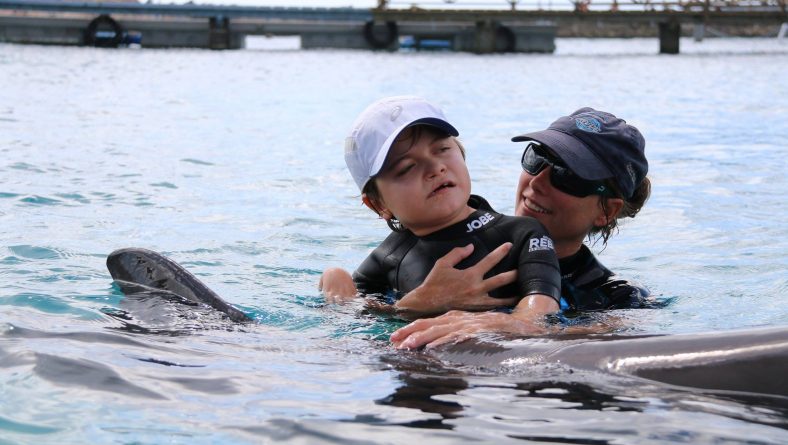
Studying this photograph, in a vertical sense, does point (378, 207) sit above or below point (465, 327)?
above

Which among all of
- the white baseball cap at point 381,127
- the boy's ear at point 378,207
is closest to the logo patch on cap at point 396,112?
the white baseball cap at point 381,127

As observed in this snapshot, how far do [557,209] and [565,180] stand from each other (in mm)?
136

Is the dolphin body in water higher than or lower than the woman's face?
lower

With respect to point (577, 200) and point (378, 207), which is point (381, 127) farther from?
point (577, 200)

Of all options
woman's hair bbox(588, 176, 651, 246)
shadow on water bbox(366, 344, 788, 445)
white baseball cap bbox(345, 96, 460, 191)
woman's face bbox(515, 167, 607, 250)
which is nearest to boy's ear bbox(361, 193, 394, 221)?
white baseball cap bbox(345, 96, 460, 191)

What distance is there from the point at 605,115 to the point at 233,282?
227 centimetres

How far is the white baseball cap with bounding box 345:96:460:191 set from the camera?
404 centimetres

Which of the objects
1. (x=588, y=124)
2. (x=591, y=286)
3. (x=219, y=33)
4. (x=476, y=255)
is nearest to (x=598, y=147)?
(x=588, y=124)

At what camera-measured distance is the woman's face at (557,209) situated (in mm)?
4469

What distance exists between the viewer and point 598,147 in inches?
173

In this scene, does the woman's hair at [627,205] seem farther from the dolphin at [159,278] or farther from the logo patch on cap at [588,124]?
the dolphin at [159,278]

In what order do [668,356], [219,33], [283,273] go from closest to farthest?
[668,356] → [283,273] → [219,33]

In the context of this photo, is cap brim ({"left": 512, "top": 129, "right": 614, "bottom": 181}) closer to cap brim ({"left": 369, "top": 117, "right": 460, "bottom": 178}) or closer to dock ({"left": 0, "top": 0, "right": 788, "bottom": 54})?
cap brim ({"left": 369, "top": 117, "right": 460, "bottom": 178})

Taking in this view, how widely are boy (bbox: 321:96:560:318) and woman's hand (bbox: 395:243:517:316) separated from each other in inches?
1.7
